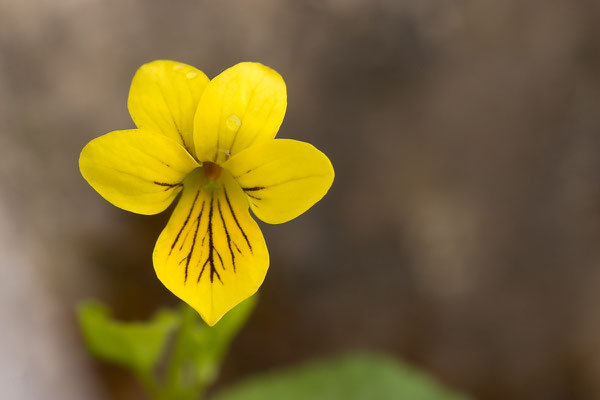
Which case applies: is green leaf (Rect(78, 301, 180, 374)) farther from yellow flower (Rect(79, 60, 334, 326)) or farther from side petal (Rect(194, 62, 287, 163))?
side petal (Rect(194, 62, 287, 163))

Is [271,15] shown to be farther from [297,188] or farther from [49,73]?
[297,188]

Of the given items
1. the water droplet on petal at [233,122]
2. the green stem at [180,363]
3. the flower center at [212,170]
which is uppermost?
the water droplet on petal at [233,122]

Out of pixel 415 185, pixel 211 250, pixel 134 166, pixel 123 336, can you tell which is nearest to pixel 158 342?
pixel 123 336

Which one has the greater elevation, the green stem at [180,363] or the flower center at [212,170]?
the flower center at [212,170]

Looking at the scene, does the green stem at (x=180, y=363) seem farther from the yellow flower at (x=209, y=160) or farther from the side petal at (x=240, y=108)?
the side petal at (x=240, y=108)

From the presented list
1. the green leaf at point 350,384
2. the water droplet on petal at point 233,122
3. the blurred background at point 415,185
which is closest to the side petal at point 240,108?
the water droplet on petal at point 233,122

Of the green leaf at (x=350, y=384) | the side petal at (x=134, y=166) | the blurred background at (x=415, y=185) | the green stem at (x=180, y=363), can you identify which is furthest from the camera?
the blurred background at (x=415, y=185)

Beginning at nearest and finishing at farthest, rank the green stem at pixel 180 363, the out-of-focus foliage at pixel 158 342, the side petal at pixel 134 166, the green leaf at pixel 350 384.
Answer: the side petal at pixel 134 166 < the green stem at pixel 180 363 < the out-of-focus foliage at pixel 158 342 < the green leaf at pixel 350 384

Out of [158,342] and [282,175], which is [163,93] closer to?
[282,175]
